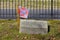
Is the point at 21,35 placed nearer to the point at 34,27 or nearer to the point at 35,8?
the point at 34,27

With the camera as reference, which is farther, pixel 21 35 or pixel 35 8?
pixel 35 8

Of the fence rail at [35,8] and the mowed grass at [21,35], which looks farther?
the fence rail at [35,8]

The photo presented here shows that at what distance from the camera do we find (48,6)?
1312 centimetres

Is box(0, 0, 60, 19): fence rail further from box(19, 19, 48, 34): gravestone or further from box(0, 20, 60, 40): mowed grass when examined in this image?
box(19, 19, 48, 34): gravestone

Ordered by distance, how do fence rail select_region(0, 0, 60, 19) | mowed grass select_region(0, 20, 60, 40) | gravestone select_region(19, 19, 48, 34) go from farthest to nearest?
1. fence rail select_region(0, 0, 60, 19)
2. gravestone select_region(19, 19, 48, 34)
3. mowed grass select_region(0, 20, 60, 40)

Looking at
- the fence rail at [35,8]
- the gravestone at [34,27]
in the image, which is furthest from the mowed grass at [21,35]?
the fence rail at [35,8]

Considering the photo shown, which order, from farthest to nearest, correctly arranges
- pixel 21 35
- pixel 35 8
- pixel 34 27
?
pixel 35 8 < pixel 34 27 < pixel 21 35

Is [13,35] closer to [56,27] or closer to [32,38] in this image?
[32,38]

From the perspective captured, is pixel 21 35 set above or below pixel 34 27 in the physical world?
below

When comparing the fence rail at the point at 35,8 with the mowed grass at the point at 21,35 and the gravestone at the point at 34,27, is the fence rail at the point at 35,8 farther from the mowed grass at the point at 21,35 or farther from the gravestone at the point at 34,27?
the gravestone at the point at 34,27

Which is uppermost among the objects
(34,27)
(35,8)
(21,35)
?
(35,8)

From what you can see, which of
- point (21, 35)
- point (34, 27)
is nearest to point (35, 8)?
point (34, 27)

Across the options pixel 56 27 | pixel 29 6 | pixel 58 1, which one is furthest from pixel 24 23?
pixel 58 1

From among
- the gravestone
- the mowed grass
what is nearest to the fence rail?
the mowed grass
